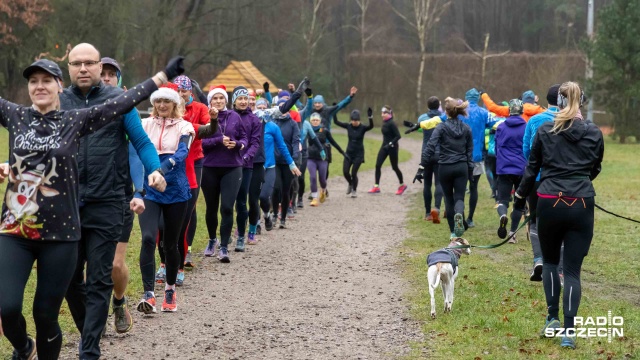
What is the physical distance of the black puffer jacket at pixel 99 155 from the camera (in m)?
6.00

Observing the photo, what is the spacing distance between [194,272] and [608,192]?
13507mm

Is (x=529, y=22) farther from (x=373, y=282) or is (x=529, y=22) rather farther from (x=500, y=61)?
(x=373, y=282)

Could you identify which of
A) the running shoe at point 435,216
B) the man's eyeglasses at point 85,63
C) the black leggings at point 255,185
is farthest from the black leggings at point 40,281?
the running shoe at point 435,216

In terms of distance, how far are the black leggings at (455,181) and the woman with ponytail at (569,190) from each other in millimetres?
5271

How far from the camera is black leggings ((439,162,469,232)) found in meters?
12.3

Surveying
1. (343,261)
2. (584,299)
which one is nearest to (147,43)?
(343,261)

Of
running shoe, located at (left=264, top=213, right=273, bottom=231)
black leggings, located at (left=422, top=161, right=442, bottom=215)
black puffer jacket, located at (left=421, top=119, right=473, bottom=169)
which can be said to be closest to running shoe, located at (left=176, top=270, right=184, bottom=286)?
black puffer jacket, located at (left=421, top=119, right=473, bottom=169)

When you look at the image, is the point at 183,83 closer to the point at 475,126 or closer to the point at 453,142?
the point at 453,142

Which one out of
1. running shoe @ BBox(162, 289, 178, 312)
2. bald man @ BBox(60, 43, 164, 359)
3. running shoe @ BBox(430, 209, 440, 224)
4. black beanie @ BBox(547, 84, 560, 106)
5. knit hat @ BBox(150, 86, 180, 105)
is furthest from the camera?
running shoe @ BBox(430, 209, 440, 224)

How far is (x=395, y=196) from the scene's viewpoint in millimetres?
20531

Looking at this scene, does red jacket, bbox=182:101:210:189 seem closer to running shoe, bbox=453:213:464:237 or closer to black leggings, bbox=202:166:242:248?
black leggings, bbox=202:166:242:248

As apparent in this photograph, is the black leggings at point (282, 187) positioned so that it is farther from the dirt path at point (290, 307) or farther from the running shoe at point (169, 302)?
the running shoe at point (169, 302)

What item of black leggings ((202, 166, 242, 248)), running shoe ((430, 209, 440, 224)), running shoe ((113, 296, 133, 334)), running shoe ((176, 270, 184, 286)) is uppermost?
black leggings ((202, 166, 242, 248))

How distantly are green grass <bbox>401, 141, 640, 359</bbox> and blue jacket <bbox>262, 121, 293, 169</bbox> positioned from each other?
214cm
